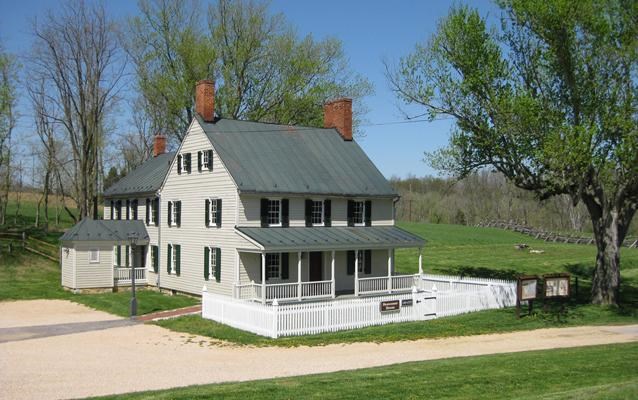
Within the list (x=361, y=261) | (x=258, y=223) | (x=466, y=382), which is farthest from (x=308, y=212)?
(x=466, y=382)

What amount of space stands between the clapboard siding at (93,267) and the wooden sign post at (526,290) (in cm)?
1979

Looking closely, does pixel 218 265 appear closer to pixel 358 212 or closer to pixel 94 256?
pixel 358 212

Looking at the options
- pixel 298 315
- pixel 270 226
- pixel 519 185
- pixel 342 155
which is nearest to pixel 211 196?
pixel 270 226

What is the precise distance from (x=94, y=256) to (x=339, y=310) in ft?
51.7

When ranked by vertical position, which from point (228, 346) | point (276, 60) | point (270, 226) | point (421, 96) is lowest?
point (228, 346)

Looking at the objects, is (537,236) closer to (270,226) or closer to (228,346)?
(270,226)

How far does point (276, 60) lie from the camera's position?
149 feet

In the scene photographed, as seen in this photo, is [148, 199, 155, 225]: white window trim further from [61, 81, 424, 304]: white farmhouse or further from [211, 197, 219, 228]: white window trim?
[211, 197, 219, 228]: white window trim

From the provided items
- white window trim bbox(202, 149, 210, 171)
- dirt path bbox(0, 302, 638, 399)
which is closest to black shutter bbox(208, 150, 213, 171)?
white window trim bbox(202, 149, 210, 171)

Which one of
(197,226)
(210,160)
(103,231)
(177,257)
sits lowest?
(177,257)

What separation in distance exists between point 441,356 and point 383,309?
571cm

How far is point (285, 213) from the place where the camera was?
96.6 feet

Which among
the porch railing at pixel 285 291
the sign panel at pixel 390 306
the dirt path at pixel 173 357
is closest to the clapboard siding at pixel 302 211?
the porch railing at pixel 285 291

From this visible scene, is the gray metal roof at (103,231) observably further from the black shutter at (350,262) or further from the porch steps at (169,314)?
the black shutter at (350,262)
